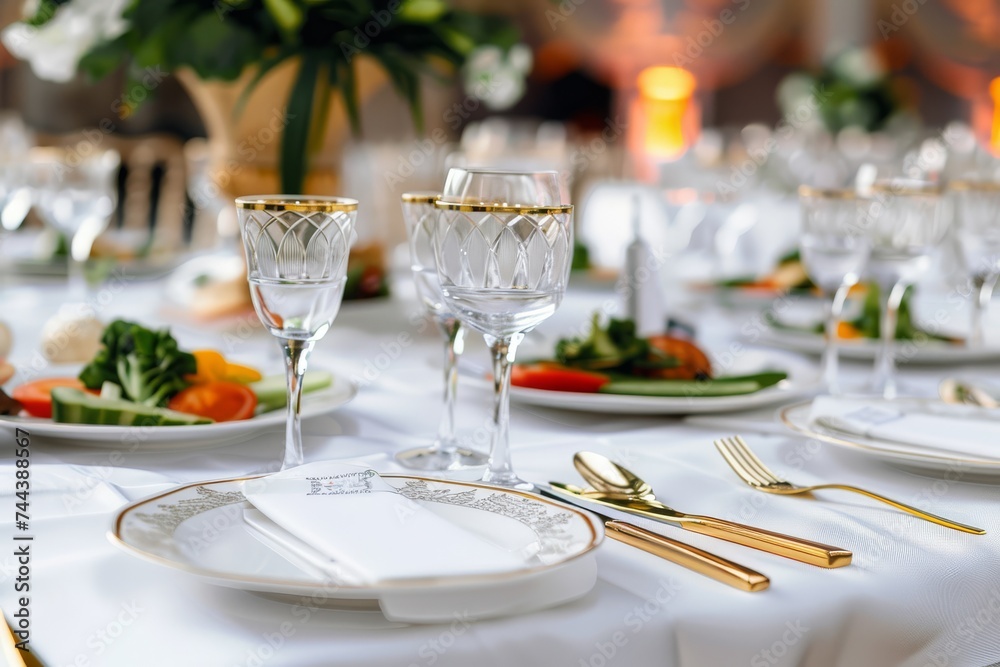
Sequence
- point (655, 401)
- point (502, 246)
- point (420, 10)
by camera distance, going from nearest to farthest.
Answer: point (502, 246) < point (655, 401) < point (420, 10)

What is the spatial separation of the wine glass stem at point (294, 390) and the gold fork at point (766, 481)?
0.38 metres

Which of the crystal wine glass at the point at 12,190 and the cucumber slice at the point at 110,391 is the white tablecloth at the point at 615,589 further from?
the crystal wine glass at the point at 12,190

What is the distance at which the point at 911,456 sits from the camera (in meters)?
0.92

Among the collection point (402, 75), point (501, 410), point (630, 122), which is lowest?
point (501, 410)

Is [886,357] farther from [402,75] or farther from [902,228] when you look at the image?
[402,75]

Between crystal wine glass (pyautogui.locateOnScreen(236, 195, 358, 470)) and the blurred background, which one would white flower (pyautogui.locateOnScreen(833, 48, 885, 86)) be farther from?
crystal wine glass (pyautogui.locateOnScreen(236, 195, 358, 470))

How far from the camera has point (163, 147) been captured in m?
5.76

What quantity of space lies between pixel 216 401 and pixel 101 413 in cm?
10

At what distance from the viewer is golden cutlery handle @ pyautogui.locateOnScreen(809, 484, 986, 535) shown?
0.80 meters

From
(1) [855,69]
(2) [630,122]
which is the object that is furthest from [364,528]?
(2) [630,122]

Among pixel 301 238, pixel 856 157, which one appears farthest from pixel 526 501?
pixel 856 157

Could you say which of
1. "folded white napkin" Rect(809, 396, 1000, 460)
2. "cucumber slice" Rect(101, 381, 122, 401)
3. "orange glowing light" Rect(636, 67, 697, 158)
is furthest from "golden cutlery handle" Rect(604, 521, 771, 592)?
"orange glowing light" Rect(636, 67, 697, 158)

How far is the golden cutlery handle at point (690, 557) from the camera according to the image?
2.19 ft

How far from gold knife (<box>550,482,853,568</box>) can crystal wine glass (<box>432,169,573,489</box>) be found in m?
0.09
